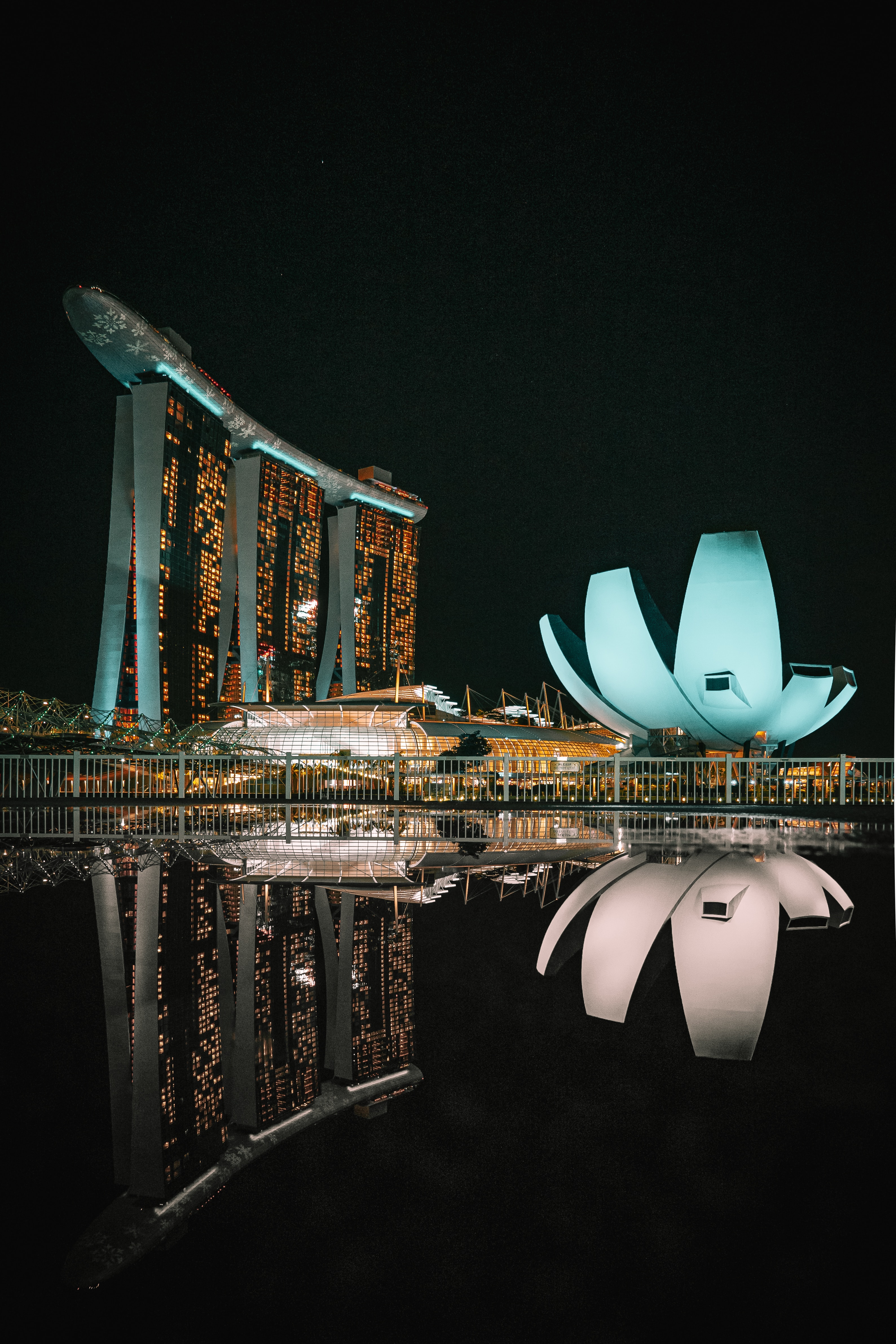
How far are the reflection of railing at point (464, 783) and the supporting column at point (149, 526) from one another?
30053 mm

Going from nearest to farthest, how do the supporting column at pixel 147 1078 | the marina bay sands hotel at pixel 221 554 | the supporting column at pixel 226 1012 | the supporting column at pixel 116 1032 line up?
the supporting column at pixel 147 1078, the supporting column at pixel 116 1032, the supporting column at pixel 226 1012, the marina bay sands hotel at pixel 221 554

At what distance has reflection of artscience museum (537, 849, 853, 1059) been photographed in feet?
10.9

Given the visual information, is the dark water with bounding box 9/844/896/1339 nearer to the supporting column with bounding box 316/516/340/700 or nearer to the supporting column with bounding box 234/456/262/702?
the supporting column with bounding box 234/456/262/702

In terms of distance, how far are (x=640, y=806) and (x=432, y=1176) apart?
8379mm

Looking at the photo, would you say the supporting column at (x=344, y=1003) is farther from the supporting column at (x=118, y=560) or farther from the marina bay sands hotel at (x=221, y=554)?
the supporting column at (x=118, y=560)

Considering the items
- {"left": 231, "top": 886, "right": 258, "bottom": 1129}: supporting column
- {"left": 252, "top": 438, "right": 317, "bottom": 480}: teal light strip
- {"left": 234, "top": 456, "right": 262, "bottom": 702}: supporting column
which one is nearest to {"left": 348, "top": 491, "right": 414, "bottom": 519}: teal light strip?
{"left": 252, "top": 438, "right": 317, "bottom": 480}: teal light strip

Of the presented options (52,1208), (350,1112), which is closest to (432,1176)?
(350,1112)

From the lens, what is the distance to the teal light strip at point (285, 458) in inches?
2682

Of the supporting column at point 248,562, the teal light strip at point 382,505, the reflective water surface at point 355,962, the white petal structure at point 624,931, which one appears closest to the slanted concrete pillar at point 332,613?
the teal light strip at point 382,505

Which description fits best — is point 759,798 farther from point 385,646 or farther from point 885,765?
point 385,646

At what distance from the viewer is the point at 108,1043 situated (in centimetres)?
292

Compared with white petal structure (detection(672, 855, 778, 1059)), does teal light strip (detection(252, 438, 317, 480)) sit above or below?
above

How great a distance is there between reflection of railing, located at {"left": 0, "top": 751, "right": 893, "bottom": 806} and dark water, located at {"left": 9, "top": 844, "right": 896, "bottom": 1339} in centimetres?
687

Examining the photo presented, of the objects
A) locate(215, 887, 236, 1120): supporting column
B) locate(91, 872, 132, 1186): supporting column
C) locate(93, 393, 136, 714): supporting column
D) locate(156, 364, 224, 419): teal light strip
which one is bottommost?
locate(91, 872, 132, 1186): supporting column
